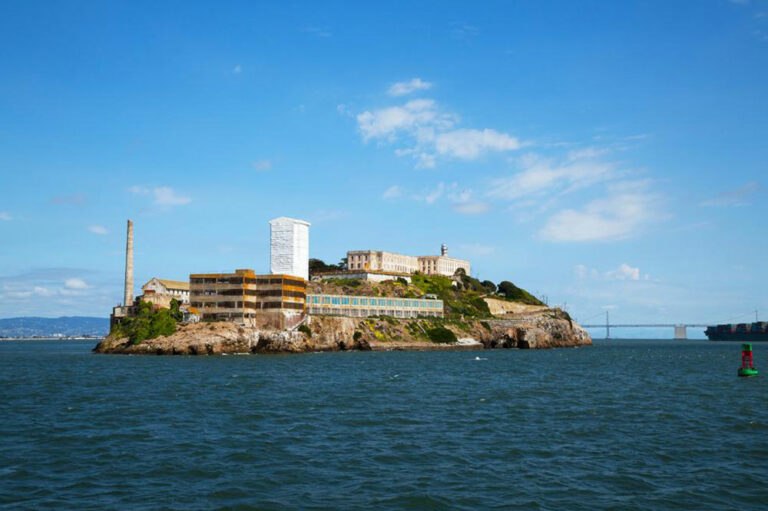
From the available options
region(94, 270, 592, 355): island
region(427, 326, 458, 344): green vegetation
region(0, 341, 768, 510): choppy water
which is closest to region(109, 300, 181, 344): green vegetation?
region(94, 270, 592, 355): island

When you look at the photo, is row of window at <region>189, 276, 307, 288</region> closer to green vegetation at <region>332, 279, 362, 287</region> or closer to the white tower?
the white tower

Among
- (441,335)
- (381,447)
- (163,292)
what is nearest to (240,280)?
(163,292)

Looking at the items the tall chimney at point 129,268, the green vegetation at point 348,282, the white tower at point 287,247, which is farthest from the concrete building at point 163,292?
the green vegetation at point 348,282

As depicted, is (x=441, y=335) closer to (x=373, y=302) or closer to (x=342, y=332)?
(x=373, y=302)

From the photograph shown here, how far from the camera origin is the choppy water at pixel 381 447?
22.9m

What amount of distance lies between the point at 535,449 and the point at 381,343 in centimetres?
11842

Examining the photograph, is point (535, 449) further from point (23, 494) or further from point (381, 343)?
point (381, 343)

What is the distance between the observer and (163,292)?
514 ft

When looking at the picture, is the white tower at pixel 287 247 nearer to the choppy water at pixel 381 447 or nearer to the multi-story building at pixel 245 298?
the multi-story building at pixel 245 298

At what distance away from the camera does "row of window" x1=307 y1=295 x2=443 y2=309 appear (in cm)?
14725

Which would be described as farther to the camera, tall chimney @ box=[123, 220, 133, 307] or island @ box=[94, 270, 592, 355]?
tall chimney @ box=[123, 220, 133, 307]

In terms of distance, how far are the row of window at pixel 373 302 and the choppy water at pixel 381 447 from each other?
8775cm

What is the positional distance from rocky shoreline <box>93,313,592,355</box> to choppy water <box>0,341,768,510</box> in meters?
62.5

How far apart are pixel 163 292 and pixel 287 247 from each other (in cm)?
3689
